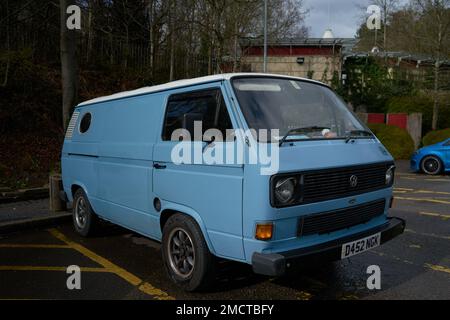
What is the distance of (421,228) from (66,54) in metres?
9.30

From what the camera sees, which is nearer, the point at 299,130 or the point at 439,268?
the point at 299,130

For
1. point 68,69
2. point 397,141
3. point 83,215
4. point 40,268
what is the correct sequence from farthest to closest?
point 397,141 < point 68,69 < point 83,215 < point 40,268

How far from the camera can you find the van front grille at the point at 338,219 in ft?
12.4

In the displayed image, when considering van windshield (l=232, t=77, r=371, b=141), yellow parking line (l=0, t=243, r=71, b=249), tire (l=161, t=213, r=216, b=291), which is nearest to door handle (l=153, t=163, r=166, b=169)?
tire (l=161, t=213, r=216, b=291)

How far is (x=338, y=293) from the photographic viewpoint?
4344 mm

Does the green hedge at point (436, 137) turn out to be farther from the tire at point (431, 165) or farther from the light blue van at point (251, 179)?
the light blue van at point (251, 179)

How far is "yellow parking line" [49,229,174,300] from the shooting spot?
4.36 metres

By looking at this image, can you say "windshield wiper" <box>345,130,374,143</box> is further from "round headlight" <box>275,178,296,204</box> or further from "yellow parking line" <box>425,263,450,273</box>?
"yellow parking line" <box>425,263,450,273</box>

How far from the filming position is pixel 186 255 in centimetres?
439

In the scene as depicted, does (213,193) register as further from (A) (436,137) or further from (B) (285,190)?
(A) (436,137)

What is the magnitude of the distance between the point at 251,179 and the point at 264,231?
0.44 metres

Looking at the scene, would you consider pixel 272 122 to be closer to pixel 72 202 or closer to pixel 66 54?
pixel 72 202

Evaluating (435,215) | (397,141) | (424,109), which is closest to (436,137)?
(397,141)
